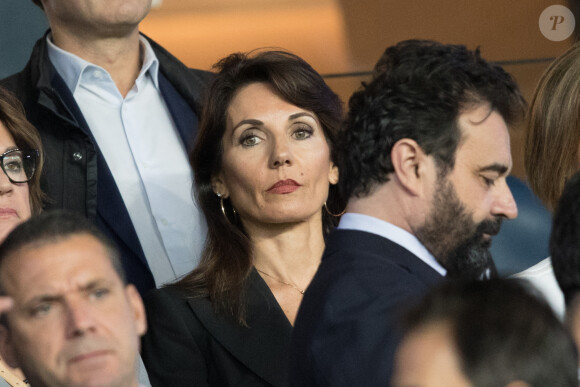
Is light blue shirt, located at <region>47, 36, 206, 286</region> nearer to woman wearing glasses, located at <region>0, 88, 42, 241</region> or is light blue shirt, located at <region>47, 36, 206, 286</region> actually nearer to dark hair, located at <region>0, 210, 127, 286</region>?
woman wearing glasses, located at <region>0, 88, 42, 241</region>

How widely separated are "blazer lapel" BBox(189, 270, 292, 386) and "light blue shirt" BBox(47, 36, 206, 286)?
43 centimetres

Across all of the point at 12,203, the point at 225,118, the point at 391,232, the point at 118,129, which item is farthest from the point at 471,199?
the point at 118,129

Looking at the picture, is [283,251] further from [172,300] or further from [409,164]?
[409,164]

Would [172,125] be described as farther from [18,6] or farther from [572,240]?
[572,240]

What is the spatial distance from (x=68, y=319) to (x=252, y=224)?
1086mm

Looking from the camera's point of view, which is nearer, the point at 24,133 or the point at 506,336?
the point at 506,336

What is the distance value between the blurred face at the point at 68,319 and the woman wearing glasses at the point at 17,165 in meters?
0.67

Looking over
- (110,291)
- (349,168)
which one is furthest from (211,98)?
(110,291)

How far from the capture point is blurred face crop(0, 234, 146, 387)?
5.34 feet

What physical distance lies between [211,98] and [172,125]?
37 cm

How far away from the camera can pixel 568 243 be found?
1374mm

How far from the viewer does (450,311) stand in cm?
125

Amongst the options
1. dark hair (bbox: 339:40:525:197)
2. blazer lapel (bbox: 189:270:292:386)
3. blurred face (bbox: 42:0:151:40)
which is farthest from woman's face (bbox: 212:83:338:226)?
dark hair (bbox: 339:40:525:197)

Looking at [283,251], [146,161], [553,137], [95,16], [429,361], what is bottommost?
[283,251]
